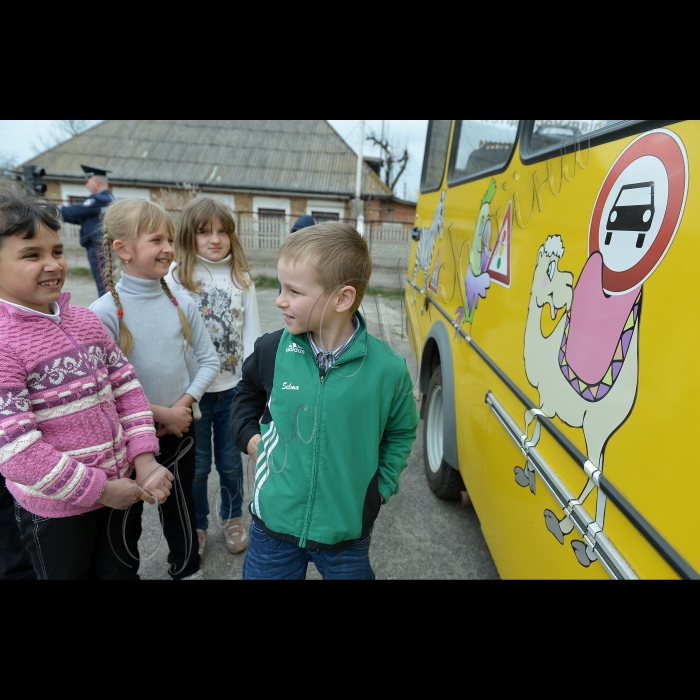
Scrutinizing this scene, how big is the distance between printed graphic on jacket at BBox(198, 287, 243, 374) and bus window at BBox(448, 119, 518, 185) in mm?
1520

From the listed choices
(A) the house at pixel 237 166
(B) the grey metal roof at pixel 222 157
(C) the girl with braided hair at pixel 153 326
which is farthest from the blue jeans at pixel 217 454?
(B) the grey metal roof at pixel 222 157

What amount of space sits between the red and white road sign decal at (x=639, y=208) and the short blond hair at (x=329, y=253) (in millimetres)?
673

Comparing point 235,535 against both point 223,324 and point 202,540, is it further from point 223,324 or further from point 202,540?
point 223,324

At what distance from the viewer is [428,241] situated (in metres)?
3.90

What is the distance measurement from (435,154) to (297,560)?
3.80 meters

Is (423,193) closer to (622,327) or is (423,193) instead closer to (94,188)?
(622,327)

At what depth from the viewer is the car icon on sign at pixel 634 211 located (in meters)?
1.07

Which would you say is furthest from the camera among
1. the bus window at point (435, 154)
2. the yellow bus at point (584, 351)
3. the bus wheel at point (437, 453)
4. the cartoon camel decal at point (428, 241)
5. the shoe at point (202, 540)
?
the bus window at point (435, 154)

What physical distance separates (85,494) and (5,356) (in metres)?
0.43

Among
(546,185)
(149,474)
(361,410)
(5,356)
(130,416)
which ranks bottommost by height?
(149,474)

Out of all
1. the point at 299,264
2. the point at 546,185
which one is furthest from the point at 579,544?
the point at 546,185

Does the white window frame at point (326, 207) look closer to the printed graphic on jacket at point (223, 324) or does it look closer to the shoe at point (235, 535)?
the printed graphic on jacket at point (223, 324)

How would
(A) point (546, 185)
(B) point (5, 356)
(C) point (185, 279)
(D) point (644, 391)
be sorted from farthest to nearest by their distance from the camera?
(C) point (185, 279) < (A) point (546, 185) < (B) point (5, 356) < (D) point (644, 391)
